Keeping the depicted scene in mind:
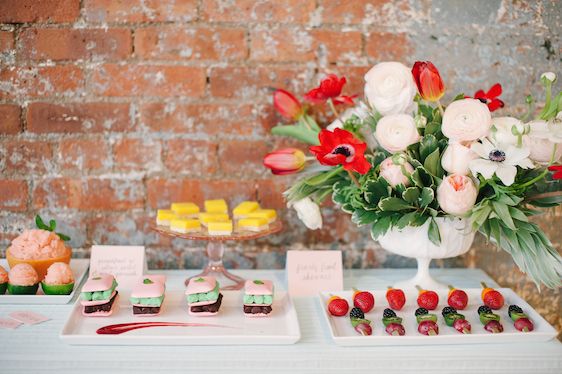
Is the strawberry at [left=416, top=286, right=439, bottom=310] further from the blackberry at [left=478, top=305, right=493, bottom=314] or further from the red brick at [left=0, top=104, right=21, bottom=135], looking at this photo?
the red brick at [left=0, top=104, right=21, bottom=135]

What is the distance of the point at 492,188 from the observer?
1240 mm

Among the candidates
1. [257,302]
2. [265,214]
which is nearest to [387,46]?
[265,214]

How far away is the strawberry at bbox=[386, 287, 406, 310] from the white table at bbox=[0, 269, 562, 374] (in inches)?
5.7

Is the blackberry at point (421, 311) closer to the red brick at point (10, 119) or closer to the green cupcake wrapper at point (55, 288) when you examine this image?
the green cupcake wrapper at point (55, 288)

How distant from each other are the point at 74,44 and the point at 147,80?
0.65 ft

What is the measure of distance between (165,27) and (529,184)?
36.6 inches

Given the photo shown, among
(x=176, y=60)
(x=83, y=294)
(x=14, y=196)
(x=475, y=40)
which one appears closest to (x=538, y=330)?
(x=475, y=40)

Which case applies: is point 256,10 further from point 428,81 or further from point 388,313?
point 388,313

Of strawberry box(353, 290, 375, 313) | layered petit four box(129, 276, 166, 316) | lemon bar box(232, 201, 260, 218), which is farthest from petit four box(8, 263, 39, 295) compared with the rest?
strawberry box(353, 290, 375, 313)

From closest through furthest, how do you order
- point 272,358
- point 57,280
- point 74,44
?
Result: point 272,358
point 57,280
point 74,44

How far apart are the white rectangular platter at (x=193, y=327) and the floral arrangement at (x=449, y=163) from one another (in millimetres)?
267

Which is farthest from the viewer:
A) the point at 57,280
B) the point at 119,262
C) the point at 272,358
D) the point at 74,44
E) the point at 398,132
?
the point at 74,44

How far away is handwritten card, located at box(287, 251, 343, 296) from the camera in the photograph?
1.41 metres

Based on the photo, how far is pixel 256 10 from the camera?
1.54 meters
